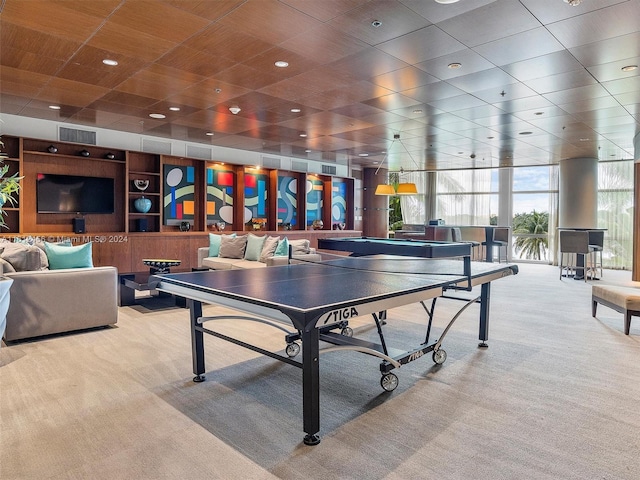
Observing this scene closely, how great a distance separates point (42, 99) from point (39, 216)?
2.24 metres

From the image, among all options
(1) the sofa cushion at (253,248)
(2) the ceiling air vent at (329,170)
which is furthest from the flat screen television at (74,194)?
(2) the ceiling air vent at (329,170)

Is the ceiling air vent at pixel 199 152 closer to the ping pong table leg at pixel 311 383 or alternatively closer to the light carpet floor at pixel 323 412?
the light carpet floor at pixel 323 412

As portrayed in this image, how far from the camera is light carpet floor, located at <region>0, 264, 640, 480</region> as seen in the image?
2.05 m

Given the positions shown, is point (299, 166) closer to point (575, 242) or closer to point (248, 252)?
point (248, 252)

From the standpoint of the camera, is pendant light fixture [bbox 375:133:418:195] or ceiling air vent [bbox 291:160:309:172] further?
ceiling air vent [bbox 291:160:309:172]

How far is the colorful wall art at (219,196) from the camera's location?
31.0 feet

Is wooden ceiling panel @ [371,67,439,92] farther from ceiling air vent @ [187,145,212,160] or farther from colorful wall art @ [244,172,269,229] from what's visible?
colorful wall art @ [244,172,269,229]

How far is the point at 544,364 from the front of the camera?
140 inches

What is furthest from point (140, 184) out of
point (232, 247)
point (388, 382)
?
point (388, 382)

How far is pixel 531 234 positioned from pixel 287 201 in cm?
755

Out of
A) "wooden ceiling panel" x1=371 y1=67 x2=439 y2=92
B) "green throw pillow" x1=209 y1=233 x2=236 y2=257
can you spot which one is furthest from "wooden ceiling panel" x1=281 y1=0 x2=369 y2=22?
"green throw pillow" x1=209 y1=233 x2=236 y2=257

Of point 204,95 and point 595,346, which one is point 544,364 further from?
point 204,95

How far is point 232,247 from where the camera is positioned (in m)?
7.28

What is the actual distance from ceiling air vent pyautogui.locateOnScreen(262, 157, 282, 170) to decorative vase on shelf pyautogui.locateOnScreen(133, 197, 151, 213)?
10.4 feet
